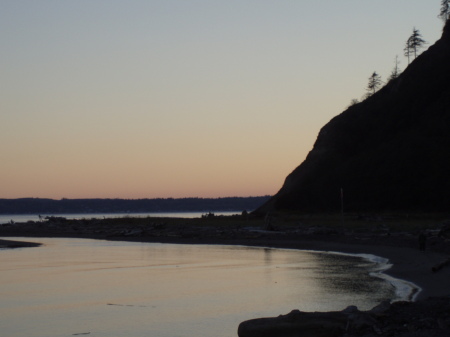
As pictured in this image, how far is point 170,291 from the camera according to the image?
90.6ft

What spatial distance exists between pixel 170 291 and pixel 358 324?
45.7 ft

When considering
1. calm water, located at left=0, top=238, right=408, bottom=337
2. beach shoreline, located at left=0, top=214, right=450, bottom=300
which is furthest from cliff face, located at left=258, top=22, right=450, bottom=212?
calm water, located at left=0, top=238, right=408, bottom=337

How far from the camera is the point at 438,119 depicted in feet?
287

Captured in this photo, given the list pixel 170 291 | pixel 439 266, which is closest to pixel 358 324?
pixel 170 291

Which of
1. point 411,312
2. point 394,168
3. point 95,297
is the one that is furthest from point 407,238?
point 394,168

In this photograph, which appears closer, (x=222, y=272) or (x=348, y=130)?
(x=222, y=272)

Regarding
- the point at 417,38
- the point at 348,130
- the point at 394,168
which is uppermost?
the point at 417,38

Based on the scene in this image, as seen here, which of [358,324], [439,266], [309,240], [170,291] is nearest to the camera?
[358,324]

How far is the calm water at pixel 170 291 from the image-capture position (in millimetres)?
20188

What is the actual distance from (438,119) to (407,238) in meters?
45.7

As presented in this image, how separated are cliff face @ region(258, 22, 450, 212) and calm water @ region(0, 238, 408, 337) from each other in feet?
130

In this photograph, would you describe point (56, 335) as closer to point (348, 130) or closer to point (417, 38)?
point (348, 130)

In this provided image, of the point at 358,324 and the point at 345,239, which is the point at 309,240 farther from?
the point at 358,324

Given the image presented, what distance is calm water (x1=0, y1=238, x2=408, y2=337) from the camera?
→ 20.2 metres
